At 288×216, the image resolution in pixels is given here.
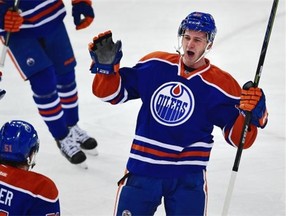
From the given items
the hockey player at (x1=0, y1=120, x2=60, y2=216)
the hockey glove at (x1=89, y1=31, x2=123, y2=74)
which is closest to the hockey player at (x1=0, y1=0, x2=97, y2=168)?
the hockey glove at (x1=89, y1=31, x2=123, y2=74)

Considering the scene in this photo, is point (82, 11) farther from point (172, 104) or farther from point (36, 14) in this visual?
point (172, 104)

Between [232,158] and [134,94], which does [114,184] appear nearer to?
[232,158]

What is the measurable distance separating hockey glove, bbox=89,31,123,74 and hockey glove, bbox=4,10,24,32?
1097 mm

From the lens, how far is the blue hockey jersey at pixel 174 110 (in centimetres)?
304

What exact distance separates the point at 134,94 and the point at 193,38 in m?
0.30

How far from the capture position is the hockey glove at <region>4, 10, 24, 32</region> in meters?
4.02

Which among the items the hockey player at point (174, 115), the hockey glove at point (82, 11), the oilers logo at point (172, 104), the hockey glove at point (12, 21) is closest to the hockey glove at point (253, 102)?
the hockey player at point (174, 115)

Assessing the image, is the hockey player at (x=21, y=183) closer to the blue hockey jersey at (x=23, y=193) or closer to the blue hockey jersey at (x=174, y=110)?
the blue hockey jersey at (x=23, y=193)

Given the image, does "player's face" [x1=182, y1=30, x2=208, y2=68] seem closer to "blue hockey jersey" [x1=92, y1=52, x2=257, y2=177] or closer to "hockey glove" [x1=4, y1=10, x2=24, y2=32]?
"blue hockey jersey" [x1=92, y1=52, x2=257, y2=177]

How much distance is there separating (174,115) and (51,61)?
1363 mm

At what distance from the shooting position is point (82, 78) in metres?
5.46

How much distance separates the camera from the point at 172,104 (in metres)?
3.05

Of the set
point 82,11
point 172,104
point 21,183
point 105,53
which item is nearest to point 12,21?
point 82,11

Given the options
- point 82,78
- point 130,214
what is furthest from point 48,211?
point 82,78
